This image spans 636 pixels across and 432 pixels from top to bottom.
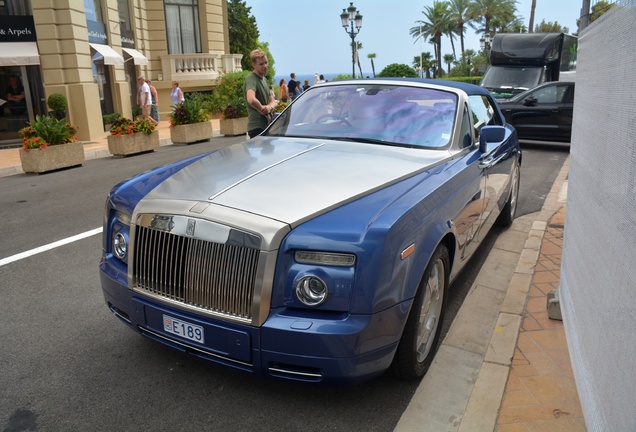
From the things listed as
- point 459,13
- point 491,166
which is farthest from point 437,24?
point 491,166

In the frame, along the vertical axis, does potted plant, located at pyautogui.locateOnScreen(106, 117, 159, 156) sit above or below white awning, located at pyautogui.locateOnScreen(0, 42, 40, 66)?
below

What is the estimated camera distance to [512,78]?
18422mm

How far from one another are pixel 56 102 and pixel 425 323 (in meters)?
16.2

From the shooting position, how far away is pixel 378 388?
10.6 feet

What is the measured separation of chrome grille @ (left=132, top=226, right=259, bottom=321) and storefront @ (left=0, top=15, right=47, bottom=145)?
16.1 metres

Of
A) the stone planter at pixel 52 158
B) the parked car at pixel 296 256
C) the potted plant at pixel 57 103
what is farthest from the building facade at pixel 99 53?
the parked car at pixel 296 256

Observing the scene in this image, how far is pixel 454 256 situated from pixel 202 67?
81.3 ft

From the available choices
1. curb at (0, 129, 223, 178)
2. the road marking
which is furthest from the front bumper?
curb at (0, 129, 223, 178)

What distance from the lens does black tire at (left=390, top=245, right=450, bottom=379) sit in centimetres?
303

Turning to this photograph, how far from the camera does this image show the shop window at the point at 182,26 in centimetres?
2609

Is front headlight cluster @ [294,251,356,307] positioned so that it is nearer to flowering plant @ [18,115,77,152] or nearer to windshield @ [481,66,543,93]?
flowering plant @ [18,115,77,152]

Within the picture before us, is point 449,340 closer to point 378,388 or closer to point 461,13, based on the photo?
point 378,388

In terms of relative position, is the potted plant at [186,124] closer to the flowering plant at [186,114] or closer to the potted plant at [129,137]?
the flowering plant at [186,114]

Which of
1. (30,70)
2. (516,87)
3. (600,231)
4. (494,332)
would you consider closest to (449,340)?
(494,332)
